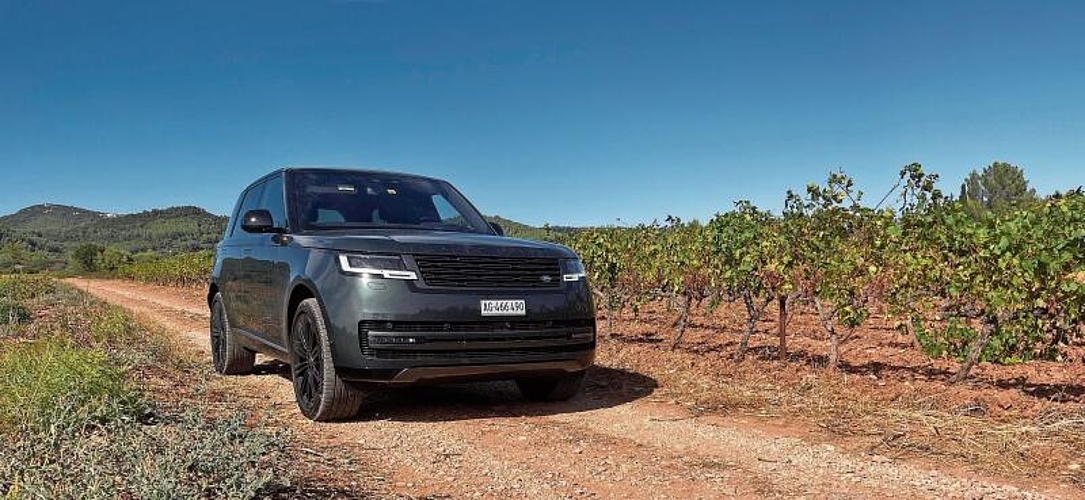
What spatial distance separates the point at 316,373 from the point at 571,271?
1.96 metres

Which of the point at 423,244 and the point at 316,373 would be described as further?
the point at 316,373

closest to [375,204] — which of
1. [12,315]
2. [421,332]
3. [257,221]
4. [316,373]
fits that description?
[257,221]

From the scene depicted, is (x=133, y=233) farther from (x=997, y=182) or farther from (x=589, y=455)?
(x=589, y=455)

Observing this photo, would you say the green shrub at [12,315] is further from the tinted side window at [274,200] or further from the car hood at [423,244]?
the car hood at [423,244]

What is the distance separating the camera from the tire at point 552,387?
6129 mm

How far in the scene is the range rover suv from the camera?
4883 mm

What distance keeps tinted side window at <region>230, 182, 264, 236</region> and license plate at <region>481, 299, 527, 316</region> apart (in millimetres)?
3254

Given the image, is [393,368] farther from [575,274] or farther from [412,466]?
[575,274]

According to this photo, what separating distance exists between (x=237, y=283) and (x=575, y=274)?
347 centimetres

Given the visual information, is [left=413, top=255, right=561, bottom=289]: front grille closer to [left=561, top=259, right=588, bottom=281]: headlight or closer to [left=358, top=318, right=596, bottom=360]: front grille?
[left=561, top=259, right=588, bottom=281]: headlight

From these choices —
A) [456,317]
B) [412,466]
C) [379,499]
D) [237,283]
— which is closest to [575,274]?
[456,317]

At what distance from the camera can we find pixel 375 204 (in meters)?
6.28

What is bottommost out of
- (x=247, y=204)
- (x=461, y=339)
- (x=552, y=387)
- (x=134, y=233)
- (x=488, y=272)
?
(x=552, y=387)

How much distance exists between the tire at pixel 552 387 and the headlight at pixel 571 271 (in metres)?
0.92
